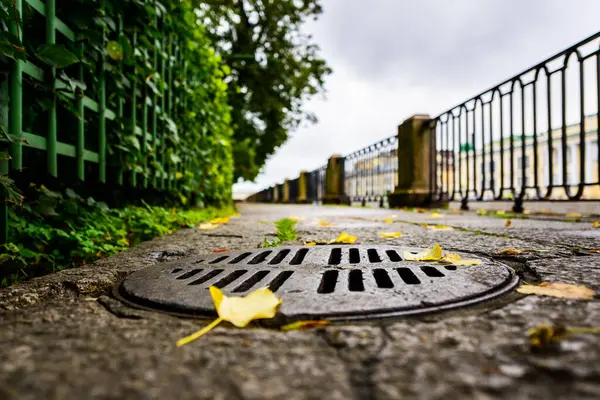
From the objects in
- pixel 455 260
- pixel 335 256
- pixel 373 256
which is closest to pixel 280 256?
pixel 335 256

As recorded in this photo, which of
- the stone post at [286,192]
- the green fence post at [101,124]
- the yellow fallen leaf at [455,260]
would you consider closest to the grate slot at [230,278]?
the yellow fallen leaf at [455,260]

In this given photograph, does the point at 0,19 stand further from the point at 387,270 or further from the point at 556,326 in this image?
the point at 556,326

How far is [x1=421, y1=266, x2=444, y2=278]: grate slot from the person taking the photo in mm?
1038

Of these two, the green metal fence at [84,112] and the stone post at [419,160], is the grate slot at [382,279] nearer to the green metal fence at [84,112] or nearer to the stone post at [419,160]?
the green metal fence at [84,112]

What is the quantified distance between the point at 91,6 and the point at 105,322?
Result: 1.70m

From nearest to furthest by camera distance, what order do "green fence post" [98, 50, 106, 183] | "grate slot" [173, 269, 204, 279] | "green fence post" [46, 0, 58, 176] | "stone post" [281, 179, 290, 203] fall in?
1. "grate slot" [173, 269, 204, 279]
2. "green fence post" [46, 0, 58, 176]
3. "green fence post" [98, 50, 106, 183]
4. "stone post" [281, 179, 290, 203]

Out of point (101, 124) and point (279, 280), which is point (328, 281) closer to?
point (279, 280)

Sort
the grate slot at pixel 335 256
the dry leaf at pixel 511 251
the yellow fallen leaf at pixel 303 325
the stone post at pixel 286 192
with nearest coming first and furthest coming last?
the yellow fallen leaf at pixel 303 325, the grate slot at pixel 335 256, the dry leaf at pixel 511 251, the stone post at pixel 286 192

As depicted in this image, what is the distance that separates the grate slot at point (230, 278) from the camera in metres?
1.02

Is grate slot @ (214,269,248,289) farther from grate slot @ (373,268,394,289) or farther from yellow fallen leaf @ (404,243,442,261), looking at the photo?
yellow fallen leaf @ (404,243,442,261)

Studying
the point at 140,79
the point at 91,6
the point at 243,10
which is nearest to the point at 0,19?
the point at 91,6

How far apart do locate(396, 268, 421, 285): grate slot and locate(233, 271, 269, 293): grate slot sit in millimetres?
375

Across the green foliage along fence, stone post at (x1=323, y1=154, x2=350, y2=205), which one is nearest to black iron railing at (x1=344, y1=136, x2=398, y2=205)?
stone post at (x1=323, y1=154, x2=350, y2=205)

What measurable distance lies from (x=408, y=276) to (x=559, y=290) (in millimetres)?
338
